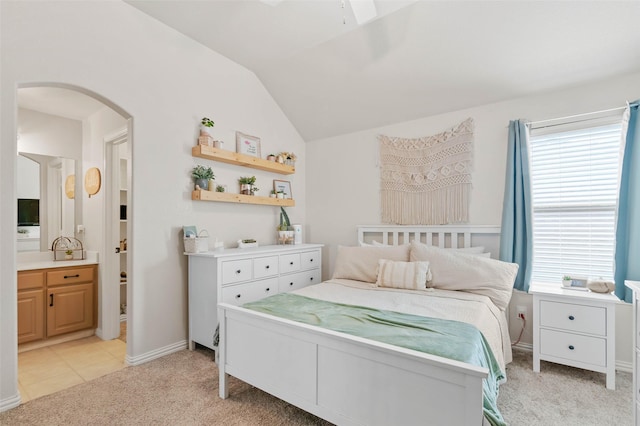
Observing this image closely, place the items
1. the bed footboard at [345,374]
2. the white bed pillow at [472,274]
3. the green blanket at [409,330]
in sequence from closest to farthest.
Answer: the bed footboard at [345,374], the green blanket at [409,330], the white bed pillow at [472,274]

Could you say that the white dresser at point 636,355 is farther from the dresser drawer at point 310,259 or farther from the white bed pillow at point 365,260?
the dresser drawer at point 310,259

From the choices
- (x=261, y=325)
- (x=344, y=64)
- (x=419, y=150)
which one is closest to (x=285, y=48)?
(x=344, y=64)

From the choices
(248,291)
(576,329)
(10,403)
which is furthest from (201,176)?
(576,329)

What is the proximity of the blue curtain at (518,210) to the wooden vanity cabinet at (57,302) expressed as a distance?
Result: 427 cm

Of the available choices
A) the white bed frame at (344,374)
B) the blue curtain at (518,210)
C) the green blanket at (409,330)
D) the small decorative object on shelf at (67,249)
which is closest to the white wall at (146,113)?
the white bed frame at (344,374)

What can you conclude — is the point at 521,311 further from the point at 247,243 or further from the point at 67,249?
the point at 67,249

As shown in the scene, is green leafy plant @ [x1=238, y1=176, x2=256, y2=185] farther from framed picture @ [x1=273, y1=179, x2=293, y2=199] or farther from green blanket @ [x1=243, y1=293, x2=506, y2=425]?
green blanket @ [x1=243, y1=293, x2=506, y2=425]

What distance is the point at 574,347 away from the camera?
2.22m

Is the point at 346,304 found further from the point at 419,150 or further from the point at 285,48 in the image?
the point at 285,48

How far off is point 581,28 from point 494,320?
2205 millimetres

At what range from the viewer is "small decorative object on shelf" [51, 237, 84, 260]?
10.9ft

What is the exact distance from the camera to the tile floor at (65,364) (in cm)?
222

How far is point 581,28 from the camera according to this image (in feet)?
7.18

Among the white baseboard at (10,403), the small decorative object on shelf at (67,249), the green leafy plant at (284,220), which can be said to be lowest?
the white baseboard at (10,403)
